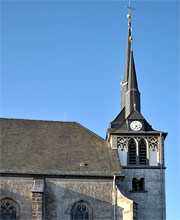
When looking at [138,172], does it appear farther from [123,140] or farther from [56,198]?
[56,198]

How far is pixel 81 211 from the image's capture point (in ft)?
129

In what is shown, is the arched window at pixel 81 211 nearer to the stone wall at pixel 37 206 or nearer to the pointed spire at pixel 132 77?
the stone wall at pixel 37 206

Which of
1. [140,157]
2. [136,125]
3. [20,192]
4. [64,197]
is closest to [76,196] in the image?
[64,197]

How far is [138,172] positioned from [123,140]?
306 cm

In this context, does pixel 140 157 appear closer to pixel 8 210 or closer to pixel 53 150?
pixel 53 150

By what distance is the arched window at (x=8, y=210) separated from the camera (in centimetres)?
3859

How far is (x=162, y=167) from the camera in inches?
1727

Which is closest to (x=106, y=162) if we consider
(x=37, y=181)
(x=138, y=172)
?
(x=138, y=172)

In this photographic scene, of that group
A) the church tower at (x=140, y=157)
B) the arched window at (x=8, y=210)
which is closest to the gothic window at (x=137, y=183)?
the church tower at (x=140, y=157)

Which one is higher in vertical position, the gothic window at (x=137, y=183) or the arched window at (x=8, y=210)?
the gothic window at (x=137, y=183)

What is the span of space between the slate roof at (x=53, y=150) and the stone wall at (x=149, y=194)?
206 centimetres

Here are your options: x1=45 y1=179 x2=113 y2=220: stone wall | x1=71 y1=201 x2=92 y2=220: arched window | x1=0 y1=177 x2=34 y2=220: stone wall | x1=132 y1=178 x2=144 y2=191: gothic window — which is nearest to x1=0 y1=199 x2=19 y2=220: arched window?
x1=0 y1=177 x2=34 y2=220: stone wall

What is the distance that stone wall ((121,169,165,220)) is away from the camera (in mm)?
41844

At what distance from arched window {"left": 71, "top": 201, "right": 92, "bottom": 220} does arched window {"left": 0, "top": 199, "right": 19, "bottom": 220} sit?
165 inches
